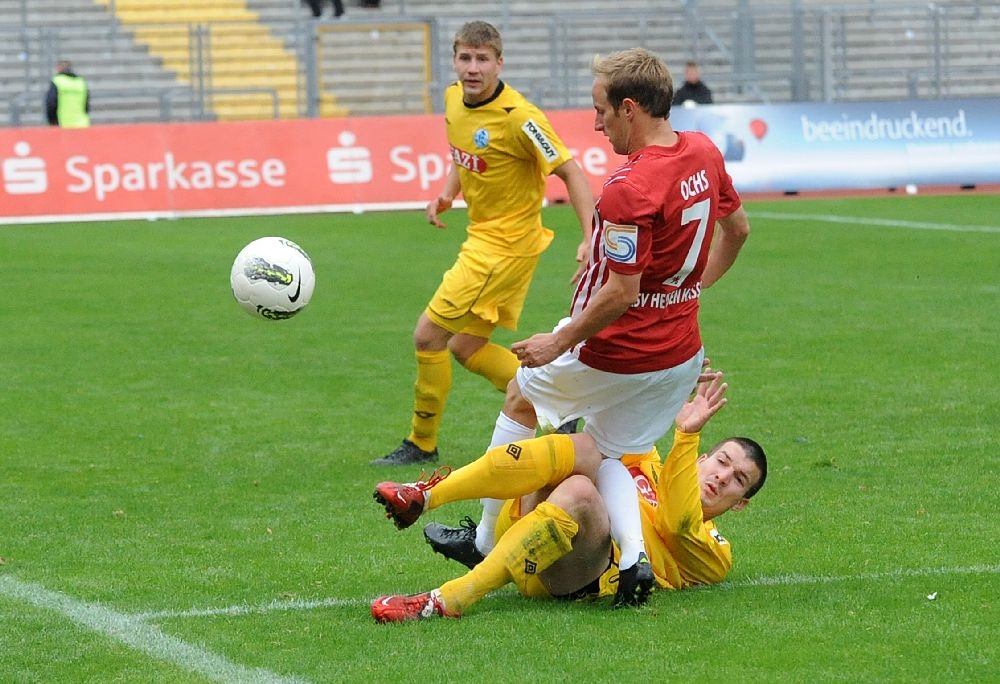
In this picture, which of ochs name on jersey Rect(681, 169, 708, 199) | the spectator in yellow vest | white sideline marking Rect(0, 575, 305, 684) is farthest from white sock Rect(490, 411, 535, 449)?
the spectator in yellow vest

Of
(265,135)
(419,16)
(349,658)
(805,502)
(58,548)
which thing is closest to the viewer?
(349,658)

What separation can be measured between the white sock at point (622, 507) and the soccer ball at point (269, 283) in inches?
90.0

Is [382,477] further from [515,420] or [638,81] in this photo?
[638,81]

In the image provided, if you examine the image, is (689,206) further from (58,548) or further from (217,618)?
(58,548)

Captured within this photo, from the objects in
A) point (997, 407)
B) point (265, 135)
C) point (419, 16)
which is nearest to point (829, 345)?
point (997, 407)

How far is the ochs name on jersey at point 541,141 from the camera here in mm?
8078

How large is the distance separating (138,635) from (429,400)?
3209 mm

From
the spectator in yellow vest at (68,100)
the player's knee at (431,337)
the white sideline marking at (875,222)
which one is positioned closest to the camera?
the player's knee at (431,337)

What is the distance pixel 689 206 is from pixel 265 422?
14.6ft

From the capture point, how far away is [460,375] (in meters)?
10.7

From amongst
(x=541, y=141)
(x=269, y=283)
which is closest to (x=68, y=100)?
(x=541, y=141)

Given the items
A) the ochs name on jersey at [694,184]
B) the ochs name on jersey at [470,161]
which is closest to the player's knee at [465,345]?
the ochs name on jersey at [470,161]

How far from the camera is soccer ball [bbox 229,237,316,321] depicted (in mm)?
7359

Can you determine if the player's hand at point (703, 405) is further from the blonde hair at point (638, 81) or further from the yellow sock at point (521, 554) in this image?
the blonde hair at point (638, 81)
